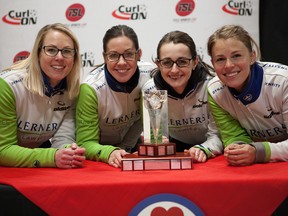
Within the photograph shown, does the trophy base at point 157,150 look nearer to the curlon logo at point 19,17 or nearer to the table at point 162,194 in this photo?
the table at point 162,194

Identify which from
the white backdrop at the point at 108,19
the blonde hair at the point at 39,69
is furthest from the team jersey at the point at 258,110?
the white backdrop at the point at 108,19

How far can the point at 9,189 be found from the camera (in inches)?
55.7

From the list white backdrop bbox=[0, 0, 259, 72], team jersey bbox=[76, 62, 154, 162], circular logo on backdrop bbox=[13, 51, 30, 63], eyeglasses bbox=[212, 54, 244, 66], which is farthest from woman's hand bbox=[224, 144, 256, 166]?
circular logo on backdrop bbox=[13, 51, 30, 63]

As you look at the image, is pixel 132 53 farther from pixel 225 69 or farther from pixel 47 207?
pixel 47 207

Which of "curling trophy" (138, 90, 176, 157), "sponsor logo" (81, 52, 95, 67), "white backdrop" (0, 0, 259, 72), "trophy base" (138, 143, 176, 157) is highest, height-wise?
"white backdrop" (0, 0, 259, 72)

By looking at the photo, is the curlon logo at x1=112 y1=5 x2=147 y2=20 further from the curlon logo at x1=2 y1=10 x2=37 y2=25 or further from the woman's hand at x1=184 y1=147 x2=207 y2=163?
the woman's hand at x1=184 y1=147 x2=207 y2=163

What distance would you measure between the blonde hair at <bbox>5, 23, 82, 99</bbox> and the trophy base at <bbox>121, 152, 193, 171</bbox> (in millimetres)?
551

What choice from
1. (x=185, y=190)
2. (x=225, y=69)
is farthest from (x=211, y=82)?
(x=185, y=190)

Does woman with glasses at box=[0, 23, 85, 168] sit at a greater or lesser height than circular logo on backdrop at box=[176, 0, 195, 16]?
lesser

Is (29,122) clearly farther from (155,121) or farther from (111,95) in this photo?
(155,121)

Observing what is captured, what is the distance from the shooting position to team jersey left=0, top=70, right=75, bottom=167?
1738 millimetres

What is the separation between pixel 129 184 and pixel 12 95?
0.75 m

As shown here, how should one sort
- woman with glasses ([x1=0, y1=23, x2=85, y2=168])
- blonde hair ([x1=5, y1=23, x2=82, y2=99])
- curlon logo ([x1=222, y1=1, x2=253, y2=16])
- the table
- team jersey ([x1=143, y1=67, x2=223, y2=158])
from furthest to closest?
curlon logo ([x1=222, y1=1, x2=253, y2=16]) → team jersey ([x1=143, y1=67, x2=223, y2=158]) → blonde hair ([x1=5, y1=23, x2=82, y2=99]) → woman with glasses ([x1=0, y1=23, x2=85, y2=168]) → the table

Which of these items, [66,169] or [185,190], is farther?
[66,169]
